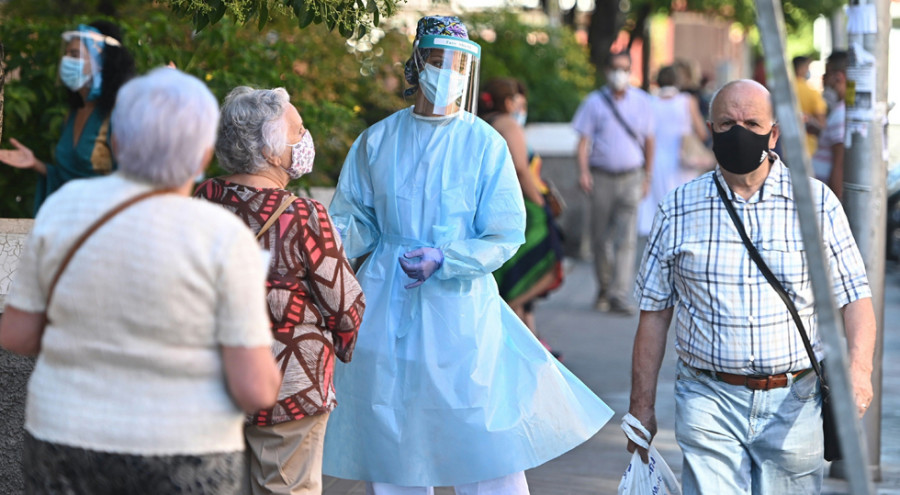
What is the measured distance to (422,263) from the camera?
3906mm

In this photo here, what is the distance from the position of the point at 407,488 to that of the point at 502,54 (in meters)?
11.7

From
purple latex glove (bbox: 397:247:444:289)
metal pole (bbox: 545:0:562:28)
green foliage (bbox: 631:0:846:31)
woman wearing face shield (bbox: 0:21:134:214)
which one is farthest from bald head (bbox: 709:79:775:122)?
green foliage (bbox: 631:0:846:31)

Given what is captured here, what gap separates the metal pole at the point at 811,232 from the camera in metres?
2.68

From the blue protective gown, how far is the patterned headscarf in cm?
14

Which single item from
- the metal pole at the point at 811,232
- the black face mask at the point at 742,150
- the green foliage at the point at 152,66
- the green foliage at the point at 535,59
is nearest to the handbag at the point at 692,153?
the green foliage at the point at 535,59

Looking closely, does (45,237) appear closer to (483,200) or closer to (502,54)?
(483,200)

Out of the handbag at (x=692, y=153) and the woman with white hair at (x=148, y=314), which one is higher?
the handbag at (x=692, y=153)

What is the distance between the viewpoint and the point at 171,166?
97.2 inches

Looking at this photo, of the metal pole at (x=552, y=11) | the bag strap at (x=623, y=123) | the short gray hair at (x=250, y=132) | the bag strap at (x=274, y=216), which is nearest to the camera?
the bag strap at (x=274, y=216)

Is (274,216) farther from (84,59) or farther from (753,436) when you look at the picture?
(84,59)

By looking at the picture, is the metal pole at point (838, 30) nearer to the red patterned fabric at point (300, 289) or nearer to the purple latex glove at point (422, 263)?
the purple latex glove at point (422, 263)

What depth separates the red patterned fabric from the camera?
3.36 meters

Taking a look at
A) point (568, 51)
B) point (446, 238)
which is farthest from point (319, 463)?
point (568, 51)

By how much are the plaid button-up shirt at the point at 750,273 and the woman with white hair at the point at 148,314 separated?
5.32 ft
